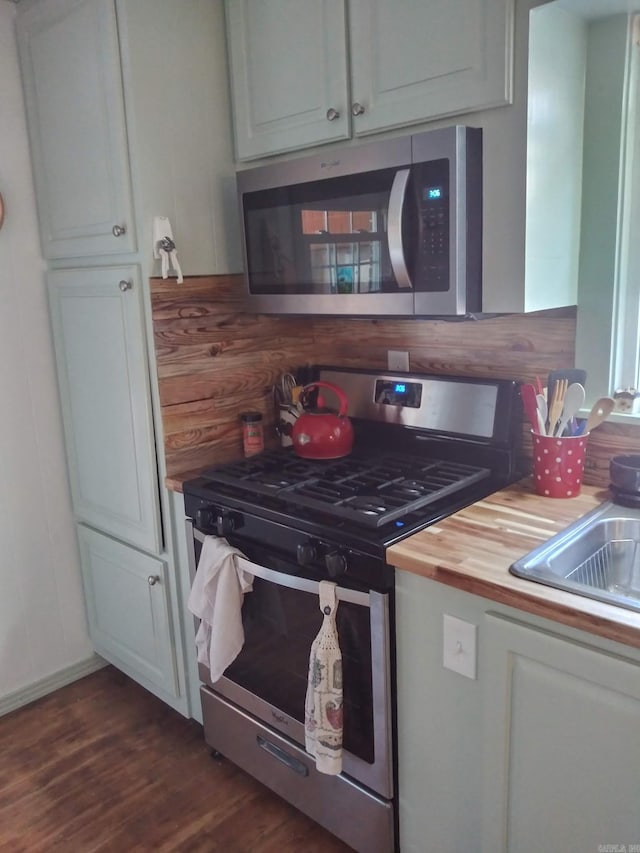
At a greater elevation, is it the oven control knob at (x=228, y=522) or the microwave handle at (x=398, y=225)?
the microwave handle at (x=398, y=225)

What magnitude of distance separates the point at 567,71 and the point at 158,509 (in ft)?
4.92

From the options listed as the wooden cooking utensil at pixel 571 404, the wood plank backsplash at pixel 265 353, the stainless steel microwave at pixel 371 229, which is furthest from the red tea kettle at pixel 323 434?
the wooden cooking utensil at pixel 571 404

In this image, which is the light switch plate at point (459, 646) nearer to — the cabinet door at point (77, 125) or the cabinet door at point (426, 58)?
the cabinet door at point (426, 58)

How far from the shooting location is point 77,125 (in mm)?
1891

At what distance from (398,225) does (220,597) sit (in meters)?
0.97

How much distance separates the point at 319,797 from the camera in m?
1.66

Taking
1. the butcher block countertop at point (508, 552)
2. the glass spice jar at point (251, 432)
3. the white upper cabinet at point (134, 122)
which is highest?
the white upper cabinet at point (134, 122)

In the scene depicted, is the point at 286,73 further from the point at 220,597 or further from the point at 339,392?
the point at 220,597

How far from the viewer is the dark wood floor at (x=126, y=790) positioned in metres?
1.74

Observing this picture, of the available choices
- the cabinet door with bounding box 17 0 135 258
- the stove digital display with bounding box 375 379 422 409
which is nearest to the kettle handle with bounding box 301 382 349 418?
the stove digital display with bounding box 375 379 422 409

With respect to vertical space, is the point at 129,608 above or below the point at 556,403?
below

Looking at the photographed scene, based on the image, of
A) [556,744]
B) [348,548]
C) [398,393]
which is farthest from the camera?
[398,393]

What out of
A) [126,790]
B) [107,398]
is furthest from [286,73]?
[126,790]

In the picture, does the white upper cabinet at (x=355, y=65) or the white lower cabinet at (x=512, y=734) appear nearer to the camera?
the white lower cabinet at (x=512, y=734)
